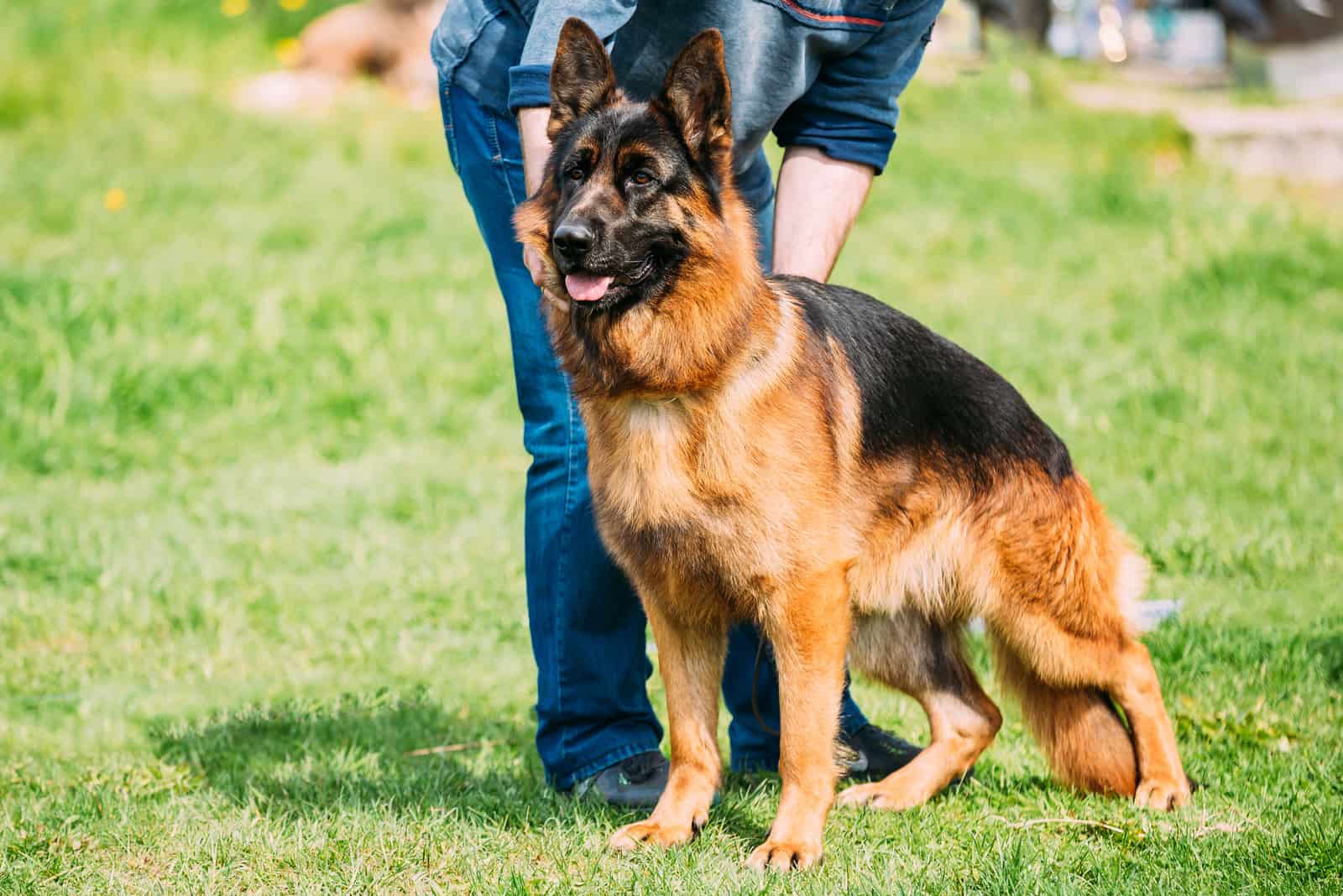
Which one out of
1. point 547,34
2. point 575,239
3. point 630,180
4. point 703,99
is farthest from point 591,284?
point 547,34

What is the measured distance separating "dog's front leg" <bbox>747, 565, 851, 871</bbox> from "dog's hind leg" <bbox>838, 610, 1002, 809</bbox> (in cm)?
57

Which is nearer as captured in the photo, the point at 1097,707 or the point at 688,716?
the point at 688,716

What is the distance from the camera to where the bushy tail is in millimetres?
3725

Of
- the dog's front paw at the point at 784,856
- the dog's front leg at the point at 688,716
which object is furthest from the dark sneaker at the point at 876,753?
the dog's front paw at the point at 784,856

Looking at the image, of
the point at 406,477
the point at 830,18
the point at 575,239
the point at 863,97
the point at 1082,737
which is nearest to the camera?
the point at 575,239

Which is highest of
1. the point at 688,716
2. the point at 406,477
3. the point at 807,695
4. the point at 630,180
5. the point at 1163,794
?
the point at 630,180

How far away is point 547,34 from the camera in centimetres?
334

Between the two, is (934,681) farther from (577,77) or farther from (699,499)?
(577,77)

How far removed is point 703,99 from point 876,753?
6.77ft

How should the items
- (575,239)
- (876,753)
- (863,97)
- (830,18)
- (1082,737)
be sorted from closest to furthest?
(575,239)
(830,18)
(1082,737)
(863,97)
(876,753)

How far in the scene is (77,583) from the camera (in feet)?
20.0

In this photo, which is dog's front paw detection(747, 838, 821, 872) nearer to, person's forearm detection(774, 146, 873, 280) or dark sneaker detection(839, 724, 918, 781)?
dark sneaker detection(839, 724, 918, 781)

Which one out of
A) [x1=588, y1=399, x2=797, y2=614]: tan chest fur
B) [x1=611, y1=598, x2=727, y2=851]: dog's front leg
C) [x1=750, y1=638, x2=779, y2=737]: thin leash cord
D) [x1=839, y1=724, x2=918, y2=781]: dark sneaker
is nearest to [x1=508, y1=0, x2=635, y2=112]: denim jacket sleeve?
[x1=588, y1=399, x2=797, y2=614]: tan chest fur

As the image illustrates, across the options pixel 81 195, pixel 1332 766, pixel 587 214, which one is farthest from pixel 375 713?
pixel 81 195
